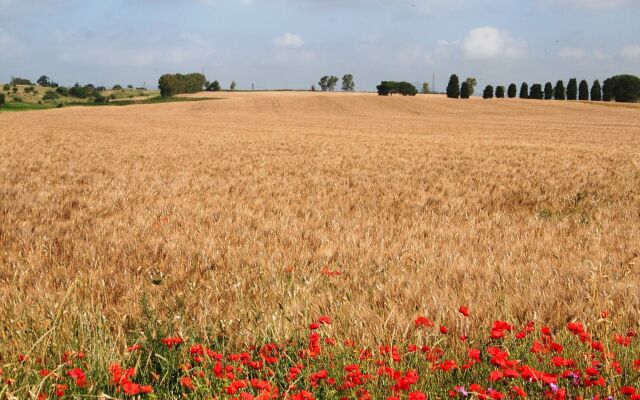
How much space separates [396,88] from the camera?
12169cm

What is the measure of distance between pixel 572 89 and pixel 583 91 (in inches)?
96.6

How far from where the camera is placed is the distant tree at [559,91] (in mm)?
118938

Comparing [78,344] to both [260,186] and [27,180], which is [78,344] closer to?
[260,186]

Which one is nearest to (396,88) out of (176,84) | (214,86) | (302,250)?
(176,84)

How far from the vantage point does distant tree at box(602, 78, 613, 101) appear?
115 m

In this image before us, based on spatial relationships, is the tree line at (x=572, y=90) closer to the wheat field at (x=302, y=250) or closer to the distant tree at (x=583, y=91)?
the distant tree at (x=583, y=91)

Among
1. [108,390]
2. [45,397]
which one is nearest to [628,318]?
[108,390]

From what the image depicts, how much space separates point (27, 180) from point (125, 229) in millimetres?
6377

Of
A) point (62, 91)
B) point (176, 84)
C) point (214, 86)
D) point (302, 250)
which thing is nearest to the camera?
point (302, 250)

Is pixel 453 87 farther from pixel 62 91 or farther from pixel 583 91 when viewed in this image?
pixel 62 91

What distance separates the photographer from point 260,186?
34.8 feet

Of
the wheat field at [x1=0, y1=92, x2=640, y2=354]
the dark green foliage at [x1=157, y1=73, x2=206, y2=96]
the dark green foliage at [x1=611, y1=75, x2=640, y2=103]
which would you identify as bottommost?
the wheat field at [x1=0, y1=92, x2=640, y2=354]

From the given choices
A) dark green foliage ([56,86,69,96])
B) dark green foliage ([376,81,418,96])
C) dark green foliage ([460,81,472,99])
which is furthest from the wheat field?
dark green foliage ([56,86,69,96])

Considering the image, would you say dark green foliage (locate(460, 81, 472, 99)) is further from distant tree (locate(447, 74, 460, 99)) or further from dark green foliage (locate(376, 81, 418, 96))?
dark green foliage (locate(376, 81, 418, 96))
